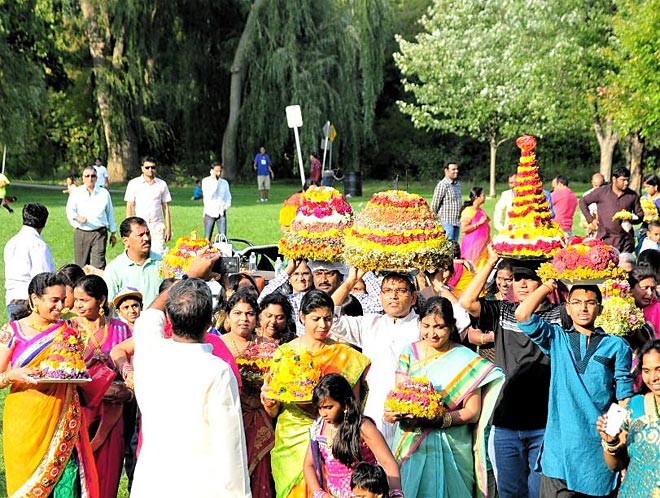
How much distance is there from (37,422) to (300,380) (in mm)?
1530

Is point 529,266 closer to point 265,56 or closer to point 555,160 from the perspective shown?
point 265,56

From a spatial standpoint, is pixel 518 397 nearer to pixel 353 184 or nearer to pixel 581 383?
pixel 581 383

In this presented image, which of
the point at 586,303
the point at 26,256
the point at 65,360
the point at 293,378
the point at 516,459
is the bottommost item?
the point at 516,459

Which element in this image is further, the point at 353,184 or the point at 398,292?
the point at 353,184

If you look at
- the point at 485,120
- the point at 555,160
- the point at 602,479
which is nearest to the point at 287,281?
the point at 602,479

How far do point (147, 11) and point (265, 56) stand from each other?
175 inches

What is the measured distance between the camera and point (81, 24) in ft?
135

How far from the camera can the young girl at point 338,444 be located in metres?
5.92

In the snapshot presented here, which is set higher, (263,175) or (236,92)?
(236,92)

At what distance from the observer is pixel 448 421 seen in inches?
258

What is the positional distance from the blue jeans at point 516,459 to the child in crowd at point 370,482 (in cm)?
161

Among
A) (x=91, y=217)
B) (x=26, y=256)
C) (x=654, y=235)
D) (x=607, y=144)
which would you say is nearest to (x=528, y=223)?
(x=26, y=256)

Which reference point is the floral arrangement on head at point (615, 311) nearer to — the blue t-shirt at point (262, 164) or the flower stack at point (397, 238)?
the flower stack at point (397, 238)

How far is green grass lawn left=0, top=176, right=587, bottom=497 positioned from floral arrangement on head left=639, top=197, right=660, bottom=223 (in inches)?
158
